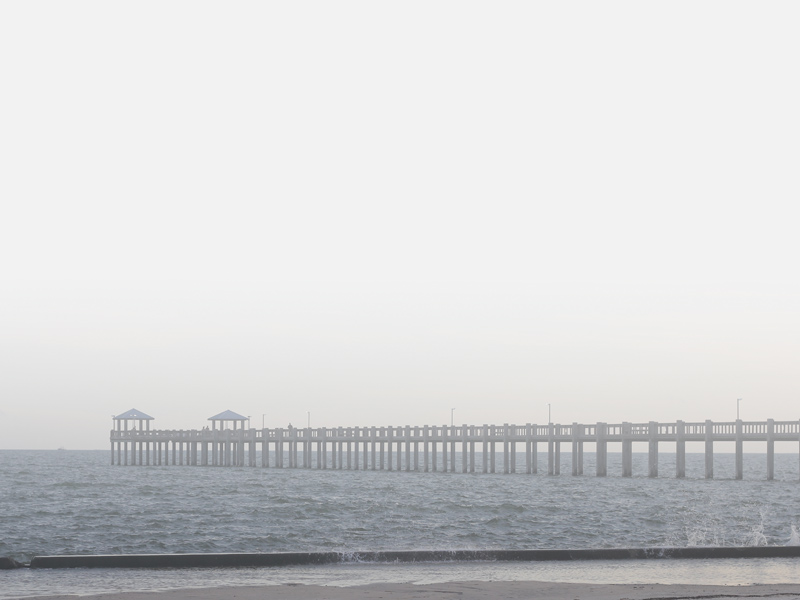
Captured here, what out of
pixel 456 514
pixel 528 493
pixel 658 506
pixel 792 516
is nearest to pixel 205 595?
pixel 456 514

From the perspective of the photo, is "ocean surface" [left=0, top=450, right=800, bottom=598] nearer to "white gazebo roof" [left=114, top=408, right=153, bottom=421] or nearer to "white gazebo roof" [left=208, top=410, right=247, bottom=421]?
"white gazebo roof" [left=208, top=410, right=247, bottom=421]

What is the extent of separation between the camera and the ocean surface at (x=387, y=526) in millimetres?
14695

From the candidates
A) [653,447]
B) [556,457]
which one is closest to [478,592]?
[653,447]

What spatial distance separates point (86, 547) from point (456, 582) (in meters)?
15.2

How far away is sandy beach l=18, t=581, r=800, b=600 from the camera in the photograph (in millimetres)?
12281

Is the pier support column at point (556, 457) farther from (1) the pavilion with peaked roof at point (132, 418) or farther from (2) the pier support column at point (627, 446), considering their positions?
(1) the pavilion with peaked roof at point (132, 418)

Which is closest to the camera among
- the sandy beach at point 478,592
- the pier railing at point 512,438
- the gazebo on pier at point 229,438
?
the sandy beach at point 478,592

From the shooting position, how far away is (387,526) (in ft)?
104

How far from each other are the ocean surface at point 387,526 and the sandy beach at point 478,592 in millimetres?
819

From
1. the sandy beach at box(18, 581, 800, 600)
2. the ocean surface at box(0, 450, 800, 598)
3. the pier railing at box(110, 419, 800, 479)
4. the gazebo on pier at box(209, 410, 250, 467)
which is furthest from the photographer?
the gazebo on pier at box(209, 410, 250, 467)

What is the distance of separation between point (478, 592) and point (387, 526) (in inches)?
761

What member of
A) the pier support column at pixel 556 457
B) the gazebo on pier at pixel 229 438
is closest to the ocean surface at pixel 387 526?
the pier support column at pixel 556 457

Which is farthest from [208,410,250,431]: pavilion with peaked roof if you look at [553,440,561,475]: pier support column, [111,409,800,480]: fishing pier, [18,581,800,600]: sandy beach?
[18,581,800,600]: sandy beach

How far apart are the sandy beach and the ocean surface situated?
82 cm
